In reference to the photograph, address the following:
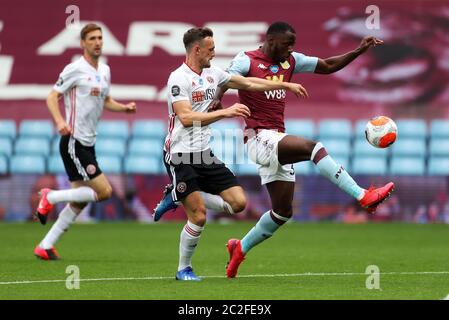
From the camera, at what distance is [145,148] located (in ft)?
67.3

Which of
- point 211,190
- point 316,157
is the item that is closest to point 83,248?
point 211,190

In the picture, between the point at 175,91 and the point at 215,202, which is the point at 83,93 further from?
the point at 175,91

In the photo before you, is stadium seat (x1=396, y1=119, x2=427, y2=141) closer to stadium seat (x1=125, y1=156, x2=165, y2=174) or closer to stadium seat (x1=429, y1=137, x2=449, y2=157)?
stadium seat (x1=429, y1=137, x2=449, y2=157)

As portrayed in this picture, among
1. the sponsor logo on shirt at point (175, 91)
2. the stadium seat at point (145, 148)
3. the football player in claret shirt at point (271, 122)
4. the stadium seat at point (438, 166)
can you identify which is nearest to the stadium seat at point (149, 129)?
the stadium seat at point (145, 148)

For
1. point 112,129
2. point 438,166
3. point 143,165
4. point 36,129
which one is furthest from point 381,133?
point 36,129

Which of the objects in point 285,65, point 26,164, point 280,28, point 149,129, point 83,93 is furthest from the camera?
point 149,129

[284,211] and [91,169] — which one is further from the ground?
[91,169]

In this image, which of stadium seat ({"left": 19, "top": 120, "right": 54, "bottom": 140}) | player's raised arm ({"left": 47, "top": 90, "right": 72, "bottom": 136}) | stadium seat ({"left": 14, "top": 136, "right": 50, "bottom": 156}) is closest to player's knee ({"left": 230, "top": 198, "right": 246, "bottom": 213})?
player's raised arm ({"left": 47, "top": 90, "right": 72, "bottom": 136})

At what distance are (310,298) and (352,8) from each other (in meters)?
14.1

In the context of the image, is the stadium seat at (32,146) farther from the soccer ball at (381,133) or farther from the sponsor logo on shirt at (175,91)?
the soccer ball at (381,133)

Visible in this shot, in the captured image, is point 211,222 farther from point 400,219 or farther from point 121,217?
point 400,219

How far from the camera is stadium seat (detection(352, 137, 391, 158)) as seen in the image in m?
20.2

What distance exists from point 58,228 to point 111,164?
785 centimetres

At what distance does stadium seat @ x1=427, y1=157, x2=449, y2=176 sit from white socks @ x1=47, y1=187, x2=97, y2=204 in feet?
30.9
